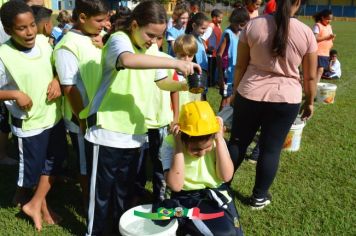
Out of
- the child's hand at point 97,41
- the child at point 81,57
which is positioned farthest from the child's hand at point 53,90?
the child's hand at point 97,41

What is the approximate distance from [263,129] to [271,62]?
57 centimetres

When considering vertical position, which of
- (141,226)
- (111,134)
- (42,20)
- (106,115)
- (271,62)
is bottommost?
(141,226)

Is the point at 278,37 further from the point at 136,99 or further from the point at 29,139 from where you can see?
the point at 29,139

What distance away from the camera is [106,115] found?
2.43 metres

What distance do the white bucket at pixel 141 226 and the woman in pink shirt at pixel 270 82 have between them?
1.10 m

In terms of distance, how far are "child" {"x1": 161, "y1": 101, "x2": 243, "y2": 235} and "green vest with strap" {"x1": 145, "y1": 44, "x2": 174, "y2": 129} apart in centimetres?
49

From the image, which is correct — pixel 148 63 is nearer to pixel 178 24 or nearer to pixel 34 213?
pixel 34 213

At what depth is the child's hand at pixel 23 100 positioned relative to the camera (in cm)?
270

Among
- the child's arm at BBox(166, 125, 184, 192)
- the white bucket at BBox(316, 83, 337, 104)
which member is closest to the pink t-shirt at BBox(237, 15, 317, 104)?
the child's arm at BBox(166, 125, 184, 192)

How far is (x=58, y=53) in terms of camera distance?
2729 mm

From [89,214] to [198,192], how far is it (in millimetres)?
745

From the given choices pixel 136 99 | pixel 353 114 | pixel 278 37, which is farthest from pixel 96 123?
pixel 353 114

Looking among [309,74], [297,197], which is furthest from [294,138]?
[309,74]

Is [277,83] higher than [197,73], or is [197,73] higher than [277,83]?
[197,73]
